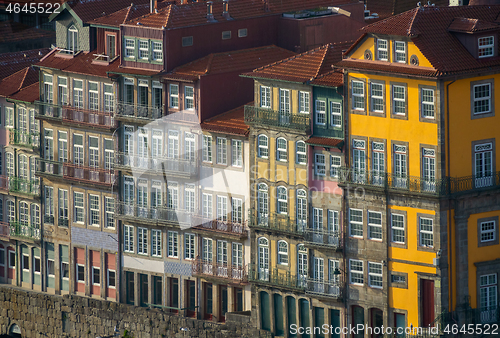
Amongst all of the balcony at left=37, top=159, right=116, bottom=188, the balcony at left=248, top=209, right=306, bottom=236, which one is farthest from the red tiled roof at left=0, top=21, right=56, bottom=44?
the balcony at left=248, top=209, right=306, bottom=236

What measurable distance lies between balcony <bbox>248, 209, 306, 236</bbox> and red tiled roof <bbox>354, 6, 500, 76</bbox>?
12.9m

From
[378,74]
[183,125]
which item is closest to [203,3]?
[183,125]

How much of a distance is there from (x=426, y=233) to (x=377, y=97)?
9.32 meters

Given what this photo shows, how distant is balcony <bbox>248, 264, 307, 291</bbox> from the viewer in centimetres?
13275

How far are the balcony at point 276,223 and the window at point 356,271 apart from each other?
4.48m

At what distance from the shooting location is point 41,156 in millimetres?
148625

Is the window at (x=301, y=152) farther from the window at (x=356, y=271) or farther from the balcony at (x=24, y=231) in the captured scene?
the balcony at (x=24, y=231)

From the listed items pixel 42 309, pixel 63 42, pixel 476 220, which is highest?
pixel 63 42

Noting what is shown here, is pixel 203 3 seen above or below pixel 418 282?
above

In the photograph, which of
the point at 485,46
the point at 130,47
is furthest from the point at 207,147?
the point at 485,46

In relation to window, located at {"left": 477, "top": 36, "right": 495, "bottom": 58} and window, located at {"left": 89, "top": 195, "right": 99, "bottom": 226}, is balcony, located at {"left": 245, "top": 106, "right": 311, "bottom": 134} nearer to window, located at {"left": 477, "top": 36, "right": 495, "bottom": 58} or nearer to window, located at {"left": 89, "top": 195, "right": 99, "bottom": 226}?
window, located at {"left": 477, "top": 36, "right": 495, "bottom": 58}

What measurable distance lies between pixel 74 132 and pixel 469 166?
33.9 metres

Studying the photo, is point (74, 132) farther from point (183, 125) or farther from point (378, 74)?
point (378, 74)

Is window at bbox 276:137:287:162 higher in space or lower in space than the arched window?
lower
